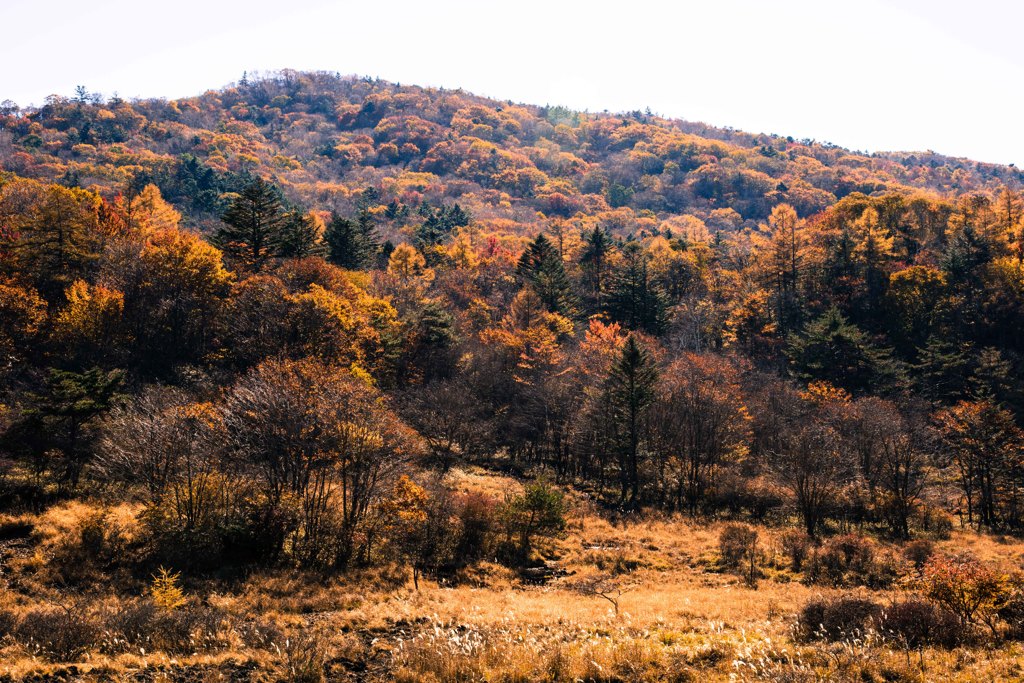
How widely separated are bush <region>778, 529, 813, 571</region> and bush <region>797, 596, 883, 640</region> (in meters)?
12.1

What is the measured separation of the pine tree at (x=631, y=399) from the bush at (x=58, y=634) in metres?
35.0

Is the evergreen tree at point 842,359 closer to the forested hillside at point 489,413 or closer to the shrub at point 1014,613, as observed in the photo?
the forested hillside at point 489,413

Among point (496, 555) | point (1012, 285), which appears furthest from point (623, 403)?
point (1012, 285)

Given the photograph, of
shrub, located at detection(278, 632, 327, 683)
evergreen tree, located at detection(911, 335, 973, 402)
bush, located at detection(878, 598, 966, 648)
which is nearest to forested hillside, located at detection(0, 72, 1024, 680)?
bush, located at detection(878, 598, 966, 648)

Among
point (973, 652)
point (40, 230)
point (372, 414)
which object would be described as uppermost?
point (40, 230)

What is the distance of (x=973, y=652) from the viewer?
13.1m

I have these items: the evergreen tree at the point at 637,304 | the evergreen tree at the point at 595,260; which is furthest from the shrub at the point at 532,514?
the evergreen tree at the point at 595,260

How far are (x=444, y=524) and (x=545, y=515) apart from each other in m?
5.94

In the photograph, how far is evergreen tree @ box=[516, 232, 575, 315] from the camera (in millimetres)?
67875

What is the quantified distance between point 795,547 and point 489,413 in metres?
28.3

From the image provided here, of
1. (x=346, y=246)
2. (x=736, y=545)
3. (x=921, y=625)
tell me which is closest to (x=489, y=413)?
(x=736, y=545)

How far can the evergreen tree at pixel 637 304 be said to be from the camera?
230 ft

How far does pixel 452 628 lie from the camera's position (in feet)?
53.2

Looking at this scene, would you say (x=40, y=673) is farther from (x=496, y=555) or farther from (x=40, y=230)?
(x=40, y=230)
